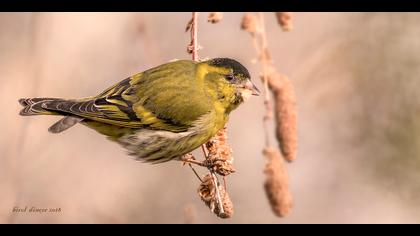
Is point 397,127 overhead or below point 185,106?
below

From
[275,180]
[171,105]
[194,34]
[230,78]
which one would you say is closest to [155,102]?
[171,105]

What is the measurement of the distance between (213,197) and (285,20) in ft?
3.49

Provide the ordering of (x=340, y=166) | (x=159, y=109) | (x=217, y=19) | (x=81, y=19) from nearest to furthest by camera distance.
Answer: (x=217, y=19)
(x=159, y=109)
(x=81, y=19)
(x=340, y=166)

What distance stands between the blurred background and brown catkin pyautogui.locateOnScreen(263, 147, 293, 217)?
3.78 feet

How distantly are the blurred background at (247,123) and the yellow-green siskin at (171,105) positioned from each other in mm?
518

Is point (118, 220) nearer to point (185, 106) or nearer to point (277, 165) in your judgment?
point (185, 106)

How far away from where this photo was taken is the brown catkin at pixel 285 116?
4.18 metres

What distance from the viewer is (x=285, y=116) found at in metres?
4.21

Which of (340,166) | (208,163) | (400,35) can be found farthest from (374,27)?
(208,163)

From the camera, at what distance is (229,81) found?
4426mm

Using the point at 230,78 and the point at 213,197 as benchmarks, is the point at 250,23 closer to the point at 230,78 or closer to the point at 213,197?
the point at 230,78

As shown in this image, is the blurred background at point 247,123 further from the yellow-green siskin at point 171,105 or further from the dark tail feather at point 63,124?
the dark tail feather at point 63,124

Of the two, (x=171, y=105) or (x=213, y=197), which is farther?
(x=171, y=105)

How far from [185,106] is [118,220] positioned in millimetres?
1186
